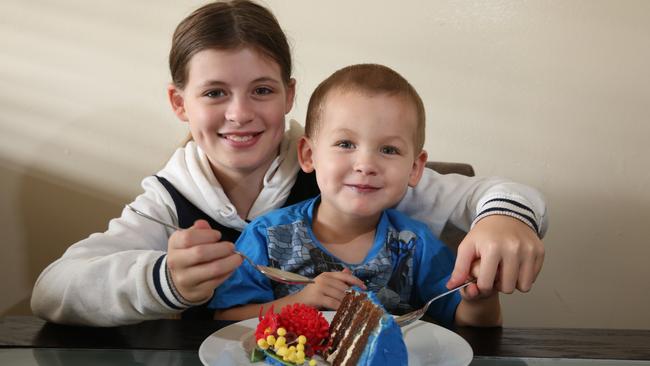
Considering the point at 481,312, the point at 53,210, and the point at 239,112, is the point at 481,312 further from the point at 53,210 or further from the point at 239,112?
the point at 53,210

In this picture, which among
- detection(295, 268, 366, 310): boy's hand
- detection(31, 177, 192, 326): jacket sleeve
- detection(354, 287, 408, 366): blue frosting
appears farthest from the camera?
detection(295, 268, 366, 310): boy's hand

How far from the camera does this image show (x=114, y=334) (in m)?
0.87

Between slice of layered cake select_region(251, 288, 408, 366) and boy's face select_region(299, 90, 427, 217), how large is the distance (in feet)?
0.82

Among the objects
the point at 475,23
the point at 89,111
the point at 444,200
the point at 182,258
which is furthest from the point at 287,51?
the point at 89,111

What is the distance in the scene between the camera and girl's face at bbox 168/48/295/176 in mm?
1243

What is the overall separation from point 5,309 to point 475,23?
1779mm

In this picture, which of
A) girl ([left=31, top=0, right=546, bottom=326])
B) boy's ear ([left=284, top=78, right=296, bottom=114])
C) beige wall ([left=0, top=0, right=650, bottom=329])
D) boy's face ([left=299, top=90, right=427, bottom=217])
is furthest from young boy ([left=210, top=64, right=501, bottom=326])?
beige wall ([left=0, top=0, right=650, bottom=329])

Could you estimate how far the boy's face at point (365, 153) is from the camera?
1052 millimetres

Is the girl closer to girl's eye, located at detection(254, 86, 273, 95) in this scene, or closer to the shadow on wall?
girl's eye, located at detection(254, 86, 273, 95)

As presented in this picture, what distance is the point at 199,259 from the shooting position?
2.64 feet

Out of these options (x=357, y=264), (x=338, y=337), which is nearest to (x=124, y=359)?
(x=338, y=337)

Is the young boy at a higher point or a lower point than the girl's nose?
lower

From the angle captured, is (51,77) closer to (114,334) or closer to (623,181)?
(114,334)

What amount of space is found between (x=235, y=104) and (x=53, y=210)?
1.25m
